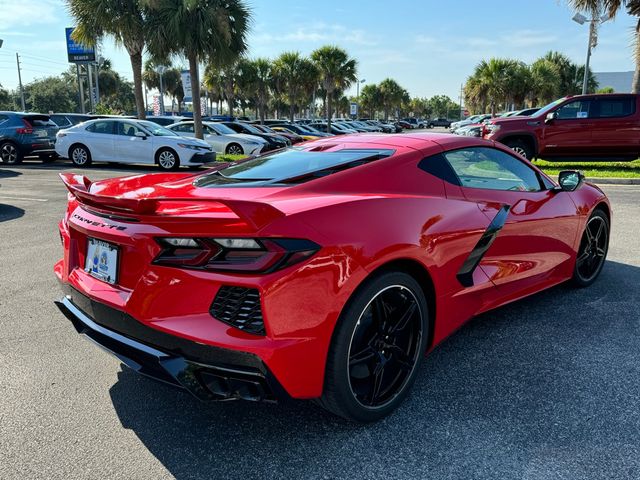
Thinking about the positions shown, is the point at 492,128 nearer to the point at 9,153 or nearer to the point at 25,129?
the point at 25,129

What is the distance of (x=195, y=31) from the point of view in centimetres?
1825

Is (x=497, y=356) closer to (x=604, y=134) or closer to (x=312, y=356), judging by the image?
(x=312, y=356)

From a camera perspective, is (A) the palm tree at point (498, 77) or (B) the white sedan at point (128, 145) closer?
(B) the white sedan at point (128, 145)

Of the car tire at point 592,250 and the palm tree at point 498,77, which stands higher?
the palm tree at point 498,77

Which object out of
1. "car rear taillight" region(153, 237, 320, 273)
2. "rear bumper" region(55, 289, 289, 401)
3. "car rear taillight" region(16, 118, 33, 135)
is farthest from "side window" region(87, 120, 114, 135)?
"car rear taillight" region(153, 237, 320, 273)

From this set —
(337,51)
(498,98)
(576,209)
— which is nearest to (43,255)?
(576,209)

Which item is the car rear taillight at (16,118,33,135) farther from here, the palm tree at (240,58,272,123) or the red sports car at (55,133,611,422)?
the palm tree at (240,58,272,123)

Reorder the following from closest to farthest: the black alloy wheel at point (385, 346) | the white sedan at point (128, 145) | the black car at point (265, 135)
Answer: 1. the black alloy wheel at point (385, 346)
2. the white sedan at point (128, 145)
3. the black car at point (265, 135)

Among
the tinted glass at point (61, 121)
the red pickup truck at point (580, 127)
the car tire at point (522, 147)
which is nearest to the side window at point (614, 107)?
the red pickup truck at point (580, 127)

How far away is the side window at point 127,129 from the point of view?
49.6 ft

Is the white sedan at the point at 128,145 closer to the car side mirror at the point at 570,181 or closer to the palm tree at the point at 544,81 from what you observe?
the car side mirror at the point at 570,181

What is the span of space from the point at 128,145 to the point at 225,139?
13.3ft

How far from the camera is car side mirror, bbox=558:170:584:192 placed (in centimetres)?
404

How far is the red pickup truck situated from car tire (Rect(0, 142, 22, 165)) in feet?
45.7
